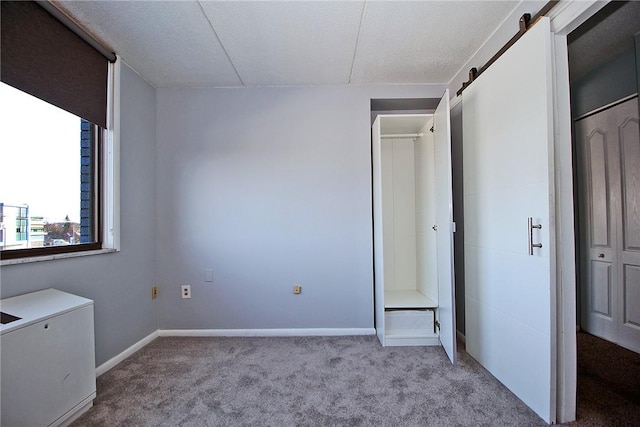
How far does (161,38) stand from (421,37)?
190cm

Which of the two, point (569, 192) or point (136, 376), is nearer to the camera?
point (569, 192)

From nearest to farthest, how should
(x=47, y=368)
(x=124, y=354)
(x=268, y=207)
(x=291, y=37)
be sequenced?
(x=47, y=368) → (x=291, y=37) → (x=124, y=354) → (x=268, y=207)

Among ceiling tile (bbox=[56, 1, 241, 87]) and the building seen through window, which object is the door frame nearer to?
ceiling tile (bbox=[56, 1, 241, 87])

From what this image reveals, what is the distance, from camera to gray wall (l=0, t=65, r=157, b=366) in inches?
70.0

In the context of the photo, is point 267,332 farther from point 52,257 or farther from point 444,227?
point 444,227

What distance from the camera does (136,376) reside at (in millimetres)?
1894

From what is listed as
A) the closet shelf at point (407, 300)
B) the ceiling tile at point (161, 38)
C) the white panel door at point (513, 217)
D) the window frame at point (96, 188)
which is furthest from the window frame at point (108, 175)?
the white panel door at point (513, 217)

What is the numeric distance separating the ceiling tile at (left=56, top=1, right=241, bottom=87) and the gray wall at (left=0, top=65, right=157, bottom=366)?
0.25 meters

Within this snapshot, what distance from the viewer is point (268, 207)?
8.51 feet

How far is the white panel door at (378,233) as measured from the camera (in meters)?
2.29

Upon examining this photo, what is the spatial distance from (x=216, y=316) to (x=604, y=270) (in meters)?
3.63

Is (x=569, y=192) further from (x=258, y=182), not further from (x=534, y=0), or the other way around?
(x=258, y=182)

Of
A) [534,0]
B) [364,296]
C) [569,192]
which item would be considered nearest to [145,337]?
[364,296]

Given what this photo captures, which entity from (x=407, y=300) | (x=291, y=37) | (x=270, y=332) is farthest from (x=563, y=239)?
(x=270, y=332)
